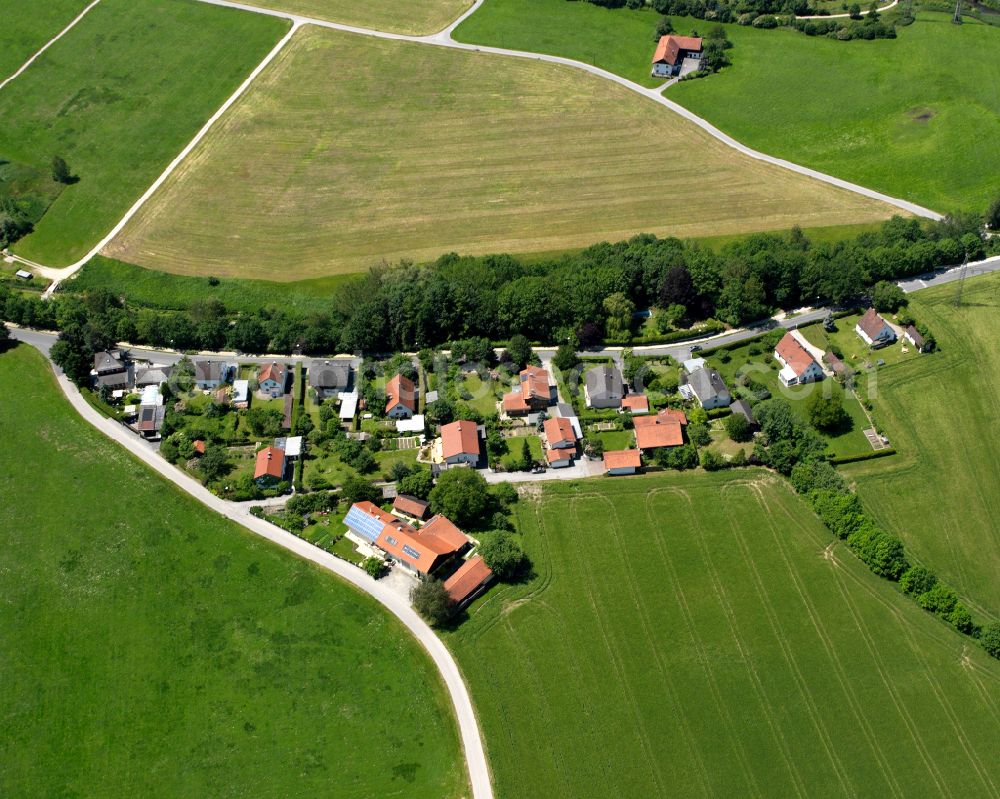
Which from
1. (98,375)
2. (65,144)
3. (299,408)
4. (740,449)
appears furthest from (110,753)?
(65,144)

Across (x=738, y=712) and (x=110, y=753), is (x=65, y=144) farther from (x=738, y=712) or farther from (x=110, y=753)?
(x=738, y=712)

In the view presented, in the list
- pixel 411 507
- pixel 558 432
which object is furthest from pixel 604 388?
pixel 411 507

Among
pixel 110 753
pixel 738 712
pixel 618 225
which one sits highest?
pixel 618 225

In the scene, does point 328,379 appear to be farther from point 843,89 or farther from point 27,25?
point 27,25

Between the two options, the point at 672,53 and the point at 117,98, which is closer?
the point at 117,98

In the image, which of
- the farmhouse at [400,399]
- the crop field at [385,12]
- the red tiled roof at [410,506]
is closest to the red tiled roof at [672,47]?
the crop field at [385,12]
